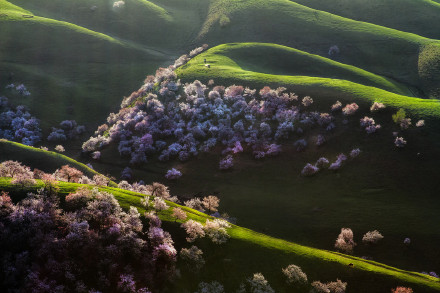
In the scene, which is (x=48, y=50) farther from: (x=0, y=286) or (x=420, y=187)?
(x=420, y=187)

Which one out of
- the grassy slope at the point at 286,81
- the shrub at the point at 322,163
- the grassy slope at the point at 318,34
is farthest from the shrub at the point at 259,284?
the grassy slope at the point at 318,34

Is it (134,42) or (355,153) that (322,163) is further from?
(134,42)

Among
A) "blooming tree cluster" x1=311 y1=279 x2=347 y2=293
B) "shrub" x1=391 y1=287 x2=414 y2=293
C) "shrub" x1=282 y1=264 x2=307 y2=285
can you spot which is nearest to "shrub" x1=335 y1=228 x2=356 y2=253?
"shrub" x1=391 y1=287 x2=414 y2=293

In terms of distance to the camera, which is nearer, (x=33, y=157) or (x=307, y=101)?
(x=33, y=157)

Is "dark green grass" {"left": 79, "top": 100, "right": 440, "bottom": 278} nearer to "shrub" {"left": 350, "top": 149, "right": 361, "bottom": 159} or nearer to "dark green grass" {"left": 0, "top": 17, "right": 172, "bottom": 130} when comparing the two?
"shrub" {"left": 350, "top": 149, "right": 361, "bottom": 159}

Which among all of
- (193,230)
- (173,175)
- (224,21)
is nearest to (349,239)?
(193,230)

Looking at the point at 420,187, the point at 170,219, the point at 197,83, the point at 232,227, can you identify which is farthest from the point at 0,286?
the point at 197,83
